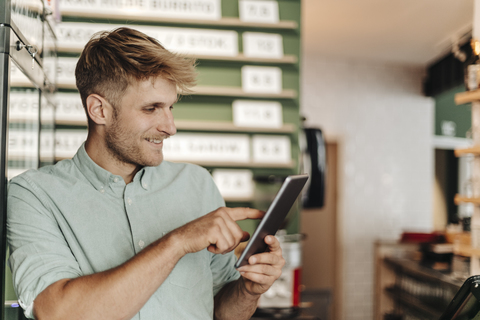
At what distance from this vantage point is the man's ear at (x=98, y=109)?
1163mm

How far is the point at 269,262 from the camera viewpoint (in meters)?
1.04

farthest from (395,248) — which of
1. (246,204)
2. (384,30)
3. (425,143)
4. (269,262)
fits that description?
(269,262)

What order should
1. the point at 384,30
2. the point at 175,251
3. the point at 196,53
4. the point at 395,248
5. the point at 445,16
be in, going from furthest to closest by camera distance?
the point at 395,248 < the point at 384,30 < the point at 445,16 < the point at 196,53 < the point at 175,251

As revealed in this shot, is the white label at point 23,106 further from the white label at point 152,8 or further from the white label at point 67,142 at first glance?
the white label at point 152,8

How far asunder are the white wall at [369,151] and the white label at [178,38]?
2776 millimetres

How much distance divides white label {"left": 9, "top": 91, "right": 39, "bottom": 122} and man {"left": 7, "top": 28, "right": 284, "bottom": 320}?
0.20 m

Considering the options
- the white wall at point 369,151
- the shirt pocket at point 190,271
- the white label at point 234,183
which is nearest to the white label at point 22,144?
the shirt pocket at point 190,271

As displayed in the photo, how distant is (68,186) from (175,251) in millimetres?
401

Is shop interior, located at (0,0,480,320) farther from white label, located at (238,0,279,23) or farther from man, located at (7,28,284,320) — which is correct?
man, located at (7,28,284,320)

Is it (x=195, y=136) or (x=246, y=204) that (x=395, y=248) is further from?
(x=195, y=136)

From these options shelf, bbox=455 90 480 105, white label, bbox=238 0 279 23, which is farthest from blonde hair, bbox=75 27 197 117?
white label, bbox=238 0 279 23

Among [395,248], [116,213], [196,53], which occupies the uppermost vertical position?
[196,53]

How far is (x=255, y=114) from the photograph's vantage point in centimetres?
272

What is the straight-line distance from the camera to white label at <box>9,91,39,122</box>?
1199mm
